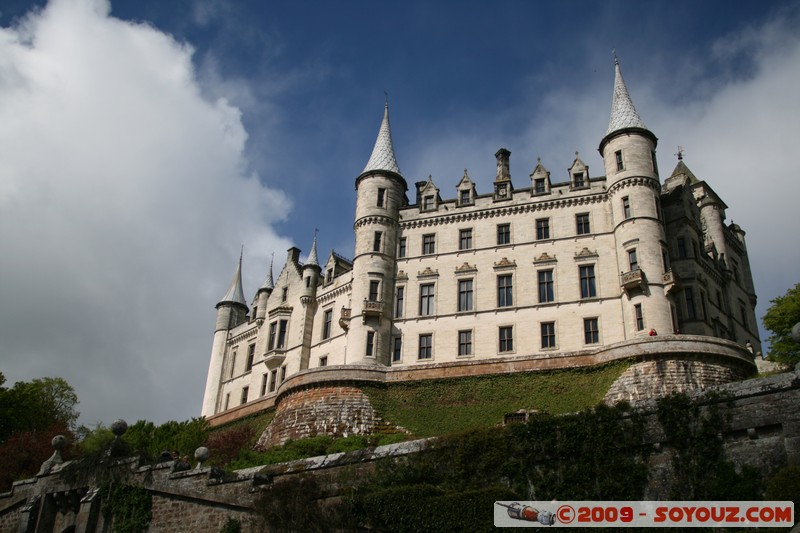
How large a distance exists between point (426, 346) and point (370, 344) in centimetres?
362

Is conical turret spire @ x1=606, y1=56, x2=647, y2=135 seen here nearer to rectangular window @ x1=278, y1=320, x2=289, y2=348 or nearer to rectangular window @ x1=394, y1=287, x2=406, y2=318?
rectangular window @ x1=394, y1=287, x2=406, y2=318

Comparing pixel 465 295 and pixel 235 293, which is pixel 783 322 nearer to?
pixel 465 295

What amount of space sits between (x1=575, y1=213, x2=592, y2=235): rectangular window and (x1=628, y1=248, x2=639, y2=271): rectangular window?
11.7 ft

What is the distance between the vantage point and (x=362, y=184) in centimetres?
5538

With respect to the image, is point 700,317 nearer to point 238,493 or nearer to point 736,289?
point 736,289

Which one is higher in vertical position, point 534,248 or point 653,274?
point 534,248

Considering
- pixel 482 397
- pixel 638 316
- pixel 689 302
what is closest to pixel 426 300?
pixel 482 397

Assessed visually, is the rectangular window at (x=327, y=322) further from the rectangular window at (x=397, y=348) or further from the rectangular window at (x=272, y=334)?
the rectangular window at (x=397, y=348)

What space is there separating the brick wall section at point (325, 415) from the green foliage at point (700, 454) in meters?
23.7

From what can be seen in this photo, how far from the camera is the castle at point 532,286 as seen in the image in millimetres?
43156

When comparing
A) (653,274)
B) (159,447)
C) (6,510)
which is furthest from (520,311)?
(6,510)

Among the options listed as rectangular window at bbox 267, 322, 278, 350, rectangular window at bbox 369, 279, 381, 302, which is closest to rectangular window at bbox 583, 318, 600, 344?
rectangular window at bbox 369, 279, 381, 302

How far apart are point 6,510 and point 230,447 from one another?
1317 cm

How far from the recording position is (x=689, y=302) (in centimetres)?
4697
